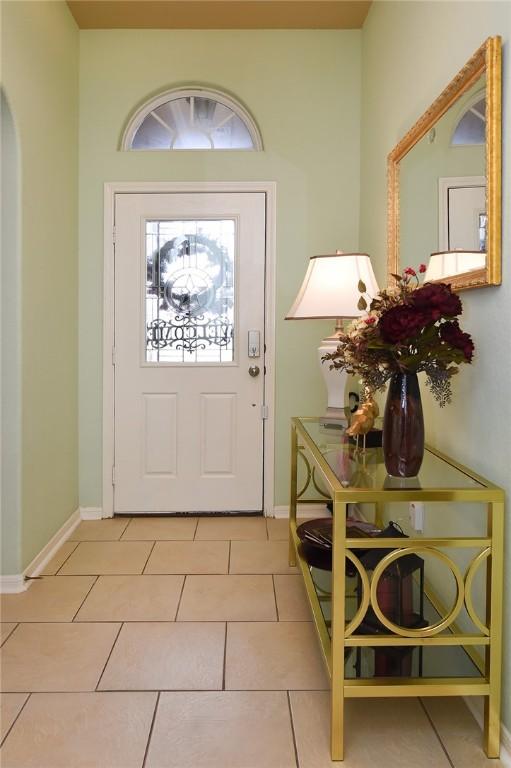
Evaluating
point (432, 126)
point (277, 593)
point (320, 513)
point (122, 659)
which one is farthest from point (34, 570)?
point (432, 126)

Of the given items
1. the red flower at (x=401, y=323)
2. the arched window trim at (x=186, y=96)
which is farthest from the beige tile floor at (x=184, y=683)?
the arched window trim at (x=186, y=96)

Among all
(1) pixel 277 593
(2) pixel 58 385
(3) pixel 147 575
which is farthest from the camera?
(2) pixel 58 385

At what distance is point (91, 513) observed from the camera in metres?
3.77

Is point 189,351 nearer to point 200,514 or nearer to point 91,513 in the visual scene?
point 200,514

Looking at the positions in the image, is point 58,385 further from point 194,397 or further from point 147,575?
point 147,575

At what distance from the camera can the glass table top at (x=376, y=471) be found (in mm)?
1696

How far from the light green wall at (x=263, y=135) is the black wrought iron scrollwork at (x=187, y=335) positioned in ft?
1.09

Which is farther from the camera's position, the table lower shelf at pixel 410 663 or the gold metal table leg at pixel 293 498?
the gold metal table leg at pixel 293 498

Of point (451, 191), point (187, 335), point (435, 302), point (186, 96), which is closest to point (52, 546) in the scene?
point (187, 335)

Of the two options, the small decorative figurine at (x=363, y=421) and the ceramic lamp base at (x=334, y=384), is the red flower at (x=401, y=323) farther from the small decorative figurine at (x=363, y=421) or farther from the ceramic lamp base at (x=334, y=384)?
the ceramic lamp base at (x=334, y=384)

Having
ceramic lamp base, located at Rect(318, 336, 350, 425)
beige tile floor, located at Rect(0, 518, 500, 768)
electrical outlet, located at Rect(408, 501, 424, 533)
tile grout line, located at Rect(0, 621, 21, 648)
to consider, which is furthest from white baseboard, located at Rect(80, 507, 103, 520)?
electrical outlet, located at Rect(408, 501, 424, 533)

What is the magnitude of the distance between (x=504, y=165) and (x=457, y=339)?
494mm

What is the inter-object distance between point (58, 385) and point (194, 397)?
844 mm

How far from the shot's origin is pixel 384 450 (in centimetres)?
187
